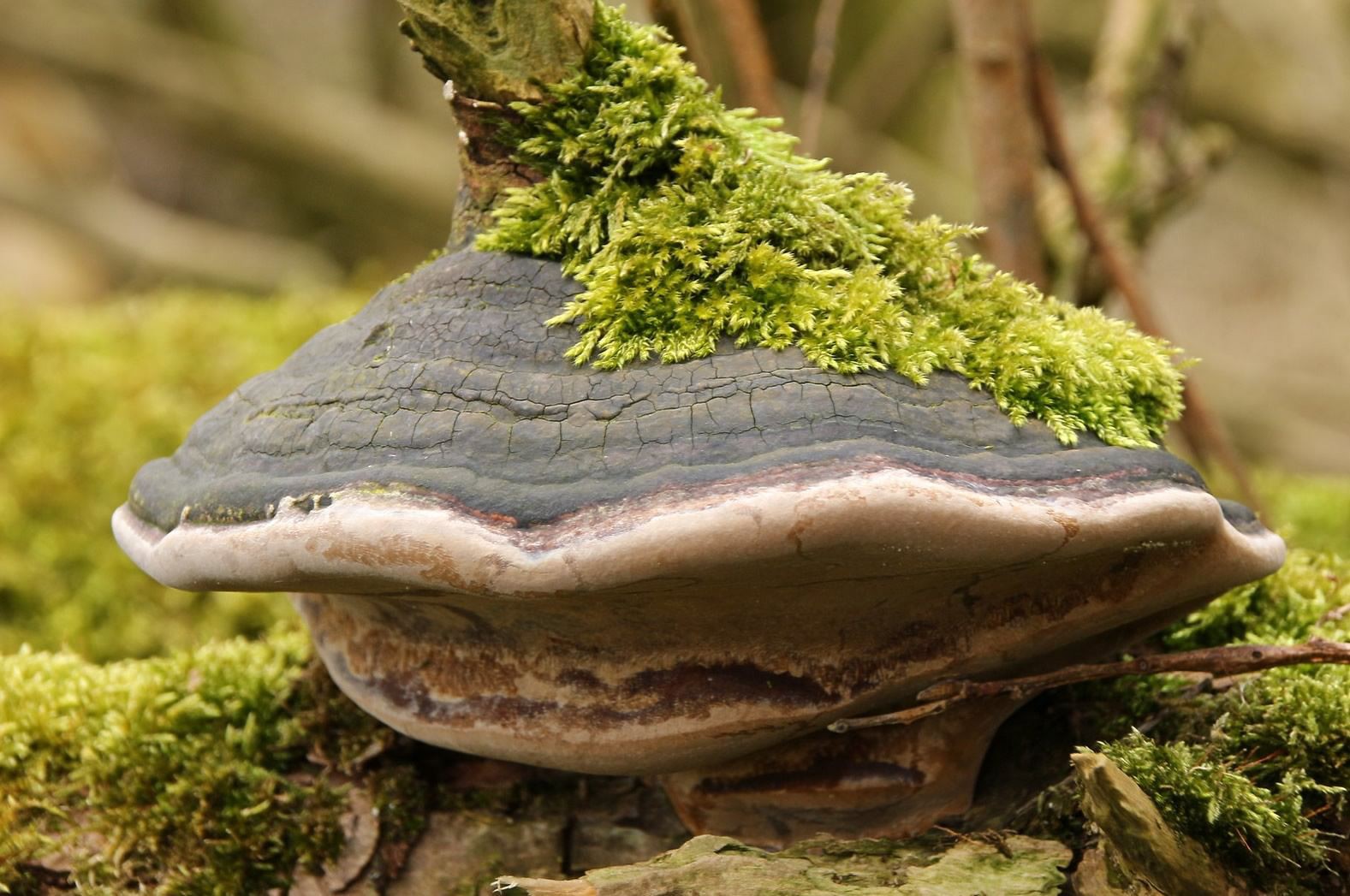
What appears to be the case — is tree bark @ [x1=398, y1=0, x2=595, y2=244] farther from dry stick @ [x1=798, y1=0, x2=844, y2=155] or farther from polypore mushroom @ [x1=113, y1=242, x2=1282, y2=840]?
dry stick @ [x1=798, y1=0, x2=844, y2=155]

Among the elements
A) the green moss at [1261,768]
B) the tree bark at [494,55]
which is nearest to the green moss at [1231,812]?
the green moss at [1261,768]

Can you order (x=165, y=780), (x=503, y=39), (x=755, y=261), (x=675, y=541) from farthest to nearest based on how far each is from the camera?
(x=165, y=780)
(x=503, y=39)
(x=755, y=261)
(x=675, y=541)

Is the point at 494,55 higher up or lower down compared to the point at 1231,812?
higher up

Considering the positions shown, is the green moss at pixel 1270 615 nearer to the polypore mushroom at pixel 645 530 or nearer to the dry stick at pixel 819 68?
the polypore mushroom at pixel 645 530

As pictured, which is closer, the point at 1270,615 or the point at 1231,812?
the point at 1231,812

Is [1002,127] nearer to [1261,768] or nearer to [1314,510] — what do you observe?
[1314,510]

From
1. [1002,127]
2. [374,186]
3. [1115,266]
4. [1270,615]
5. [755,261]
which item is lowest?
[1270,615]

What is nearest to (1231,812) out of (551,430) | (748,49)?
(551,430)

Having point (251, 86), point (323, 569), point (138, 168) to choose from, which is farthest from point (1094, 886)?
point (138, 168)
